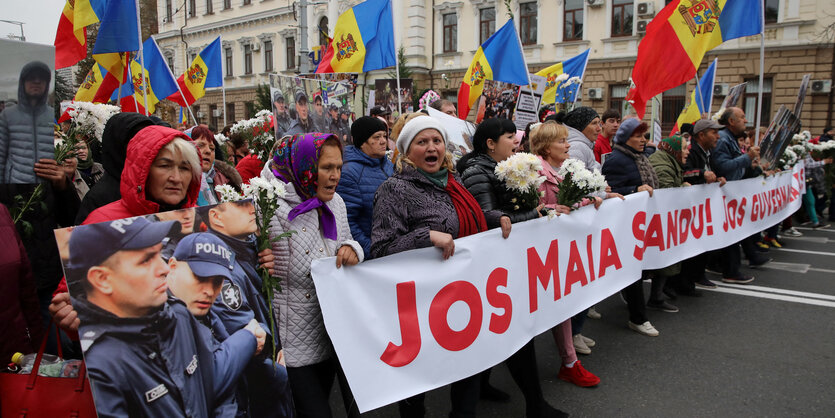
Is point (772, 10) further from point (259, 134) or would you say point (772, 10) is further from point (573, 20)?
point (259, 134)

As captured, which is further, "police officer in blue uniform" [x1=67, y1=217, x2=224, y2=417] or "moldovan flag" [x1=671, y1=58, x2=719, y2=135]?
"moldovan flag" [x1=671, y1=58, x2=719, y2=135]

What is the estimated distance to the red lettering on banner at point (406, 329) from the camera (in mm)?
→ 2703

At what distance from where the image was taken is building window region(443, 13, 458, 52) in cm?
2855

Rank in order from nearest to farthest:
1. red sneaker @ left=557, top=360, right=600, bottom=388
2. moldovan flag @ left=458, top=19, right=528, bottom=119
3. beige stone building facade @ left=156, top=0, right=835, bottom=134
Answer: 1. red sneaker @ left=557, top=360, right=600, bottom=388
2. moldovan flag @ left=458, top=19, right=528, bottom=119
3. beige stone building facade @ left=156, top=0, right=835, bottom=134

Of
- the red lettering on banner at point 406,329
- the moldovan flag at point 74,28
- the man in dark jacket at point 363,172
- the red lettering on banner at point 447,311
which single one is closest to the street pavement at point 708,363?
the red lettering on banner at point 447,311

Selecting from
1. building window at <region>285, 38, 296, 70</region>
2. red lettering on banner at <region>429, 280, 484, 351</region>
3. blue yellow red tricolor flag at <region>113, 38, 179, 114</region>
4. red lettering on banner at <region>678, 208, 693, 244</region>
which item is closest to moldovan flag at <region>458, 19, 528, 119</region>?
red lettering on banner at <region>678, 208, 693, 244</region>

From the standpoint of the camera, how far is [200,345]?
1863mm

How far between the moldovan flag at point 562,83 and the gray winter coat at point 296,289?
7.45m

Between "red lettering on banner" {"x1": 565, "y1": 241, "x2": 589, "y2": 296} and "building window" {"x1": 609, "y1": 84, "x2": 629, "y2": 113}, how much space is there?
71.2 ft

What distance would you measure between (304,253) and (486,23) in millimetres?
26996

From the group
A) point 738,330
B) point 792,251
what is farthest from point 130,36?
point 792,251

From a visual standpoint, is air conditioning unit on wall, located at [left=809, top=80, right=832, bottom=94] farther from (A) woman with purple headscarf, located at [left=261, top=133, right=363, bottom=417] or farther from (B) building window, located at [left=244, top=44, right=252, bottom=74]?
(B) building window, located at [left=244, top=44, right=252, bottom=74]

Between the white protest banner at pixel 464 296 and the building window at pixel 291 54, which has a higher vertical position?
the building window at pixel 291 54

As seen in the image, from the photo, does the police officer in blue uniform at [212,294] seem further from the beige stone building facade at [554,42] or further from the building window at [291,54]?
the building window at [291,54]
